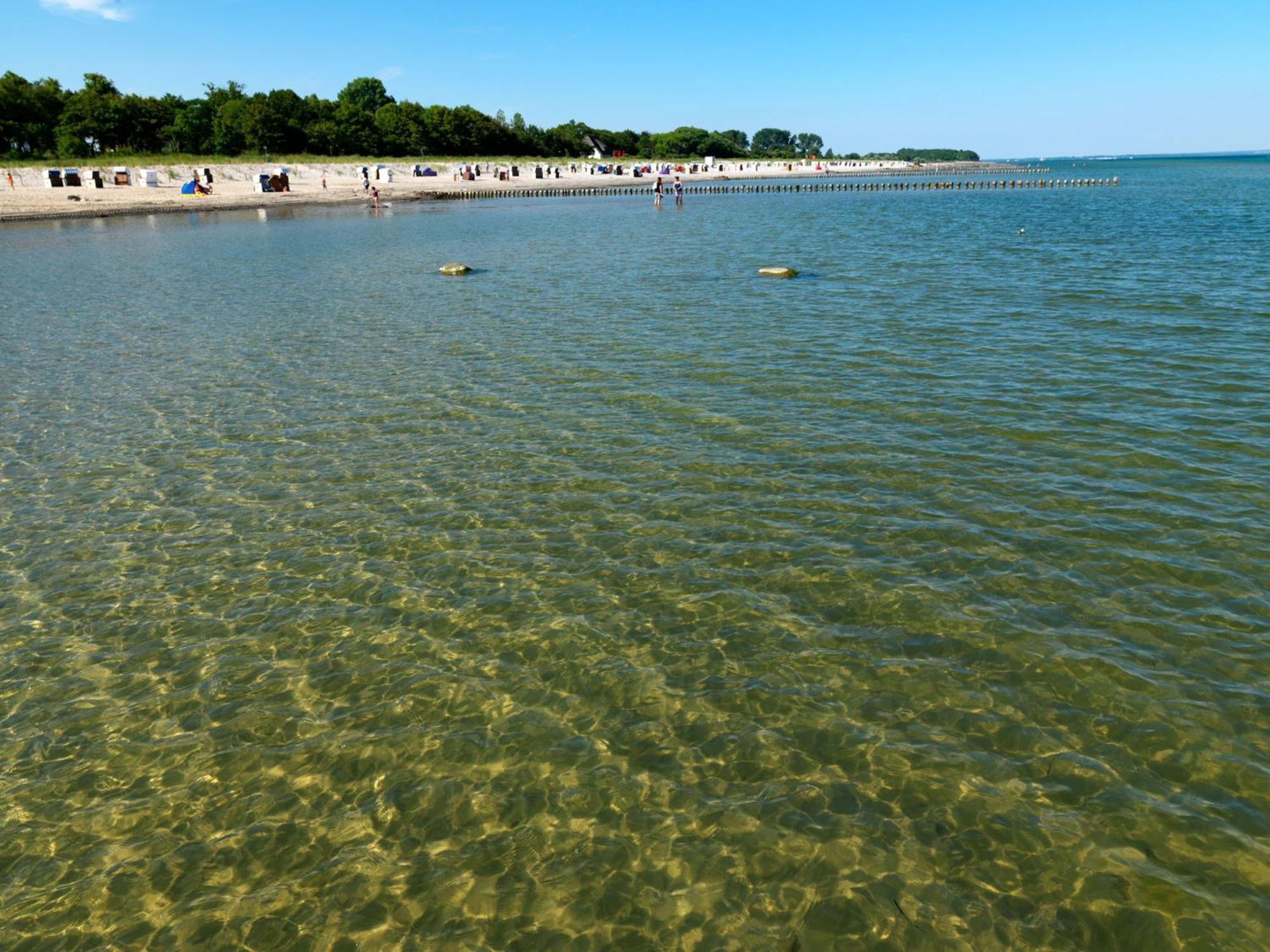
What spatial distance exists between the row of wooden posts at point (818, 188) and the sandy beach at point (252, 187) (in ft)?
11.1

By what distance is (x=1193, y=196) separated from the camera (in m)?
96.1

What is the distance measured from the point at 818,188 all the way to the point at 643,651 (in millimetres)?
157436

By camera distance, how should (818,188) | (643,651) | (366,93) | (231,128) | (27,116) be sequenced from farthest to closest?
(366,93), (818,188), (231,128), (27,116), (643,651)

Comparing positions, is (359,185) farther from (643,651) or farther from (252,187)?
(643,651)

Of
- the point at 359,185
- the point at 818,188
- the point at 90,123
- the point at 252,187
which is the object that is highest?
the point at 90,123

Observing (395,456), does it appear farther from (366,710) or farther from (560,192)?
(560,192)

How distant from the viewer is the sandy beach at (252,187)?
80812mm

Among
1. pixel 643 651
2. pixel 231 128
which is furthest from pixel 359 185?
pixel 643 651

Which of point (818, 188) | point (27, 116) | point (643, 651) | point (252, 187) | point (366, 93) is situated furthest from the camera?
point (366, 93)

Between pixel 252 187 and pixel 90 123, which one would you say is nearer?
pixel 252 187

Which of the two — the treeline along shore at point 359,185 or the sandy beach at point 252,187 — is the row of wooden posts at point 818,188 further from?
the sandy beach at point 252,187

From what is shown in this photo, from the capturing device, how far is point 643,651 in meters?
9.38

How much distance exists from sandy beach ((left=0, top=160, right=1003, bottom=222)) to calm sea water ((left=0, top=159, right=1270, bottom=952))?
248 feet

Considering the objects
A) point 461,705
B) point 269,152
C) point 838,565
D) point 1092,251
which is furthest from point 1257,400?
point 269,152
